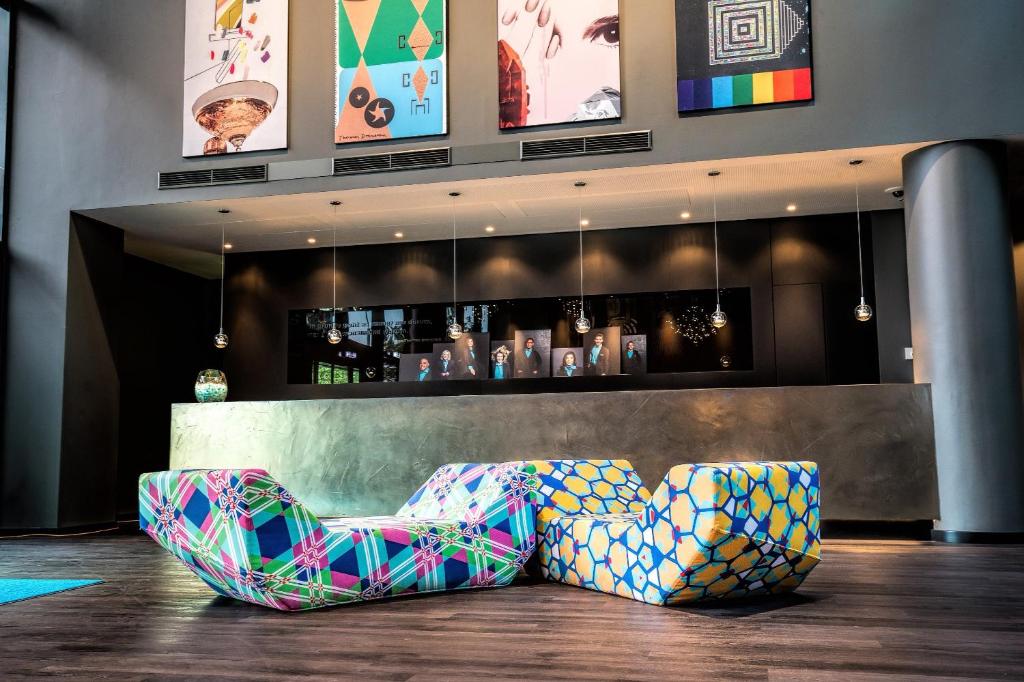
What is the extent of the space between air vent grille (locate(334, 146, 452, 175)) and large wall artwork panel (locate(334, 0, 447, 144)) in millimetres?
175

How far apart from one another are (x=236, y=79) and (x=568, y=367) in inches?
167

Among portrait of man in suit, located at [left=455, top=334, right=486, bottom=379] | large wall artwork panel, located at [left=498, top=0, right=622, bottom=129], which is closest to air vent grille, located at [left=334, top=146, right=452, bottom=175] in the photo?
large wall artwork panel, located at [left=498, top=0, right=622, bottom=129]

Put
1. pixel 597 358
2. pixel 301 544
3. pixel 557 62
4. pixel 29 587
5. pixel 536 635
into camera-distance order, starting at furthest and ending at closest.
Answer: pixel 597 358 → pixel 557 62 → pixel 29 587 → pixel 301 544 → pixel 536 635

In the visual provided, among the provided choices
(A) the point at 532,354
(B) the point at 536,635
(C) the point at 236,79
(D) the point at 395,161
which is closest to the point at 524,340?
(A) the point at 532,354

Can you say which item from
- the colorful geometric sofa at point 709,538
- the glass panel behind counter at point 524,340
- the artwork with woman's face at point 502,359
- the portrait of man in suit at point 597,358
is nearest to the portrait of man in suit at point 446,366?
the glass panel behind counter at point 524,340

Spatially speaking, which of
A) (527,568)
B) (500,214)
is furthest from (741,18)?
(527,568)

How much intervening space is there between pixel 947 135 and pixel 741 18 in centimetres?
184

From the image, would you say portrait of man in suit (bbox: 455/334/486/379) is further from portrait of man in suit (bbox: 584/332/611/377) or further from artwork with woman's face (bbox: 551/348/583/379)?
portrait of man in suit (bbox: 584/332/611/377)

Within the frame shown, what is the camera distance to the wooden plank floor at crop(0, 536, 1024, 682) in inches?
109

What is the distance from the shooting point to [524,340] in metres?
9.80

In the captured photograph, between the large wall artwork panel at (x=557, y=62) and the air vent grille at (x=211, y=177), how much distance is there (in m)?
2.28

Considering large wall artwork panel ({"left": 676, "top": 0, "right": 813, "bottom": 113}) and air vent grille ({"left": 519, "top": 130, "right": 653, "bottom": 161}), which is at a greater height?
large wall artwork panel ({"left": 676, "top": 0, "right": 813, "bottom": 113})

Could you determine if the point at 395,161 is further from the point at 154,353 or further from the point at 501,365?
the point at 154,353

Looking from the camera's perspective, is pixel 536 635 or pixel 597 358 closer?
pixel 536 635
